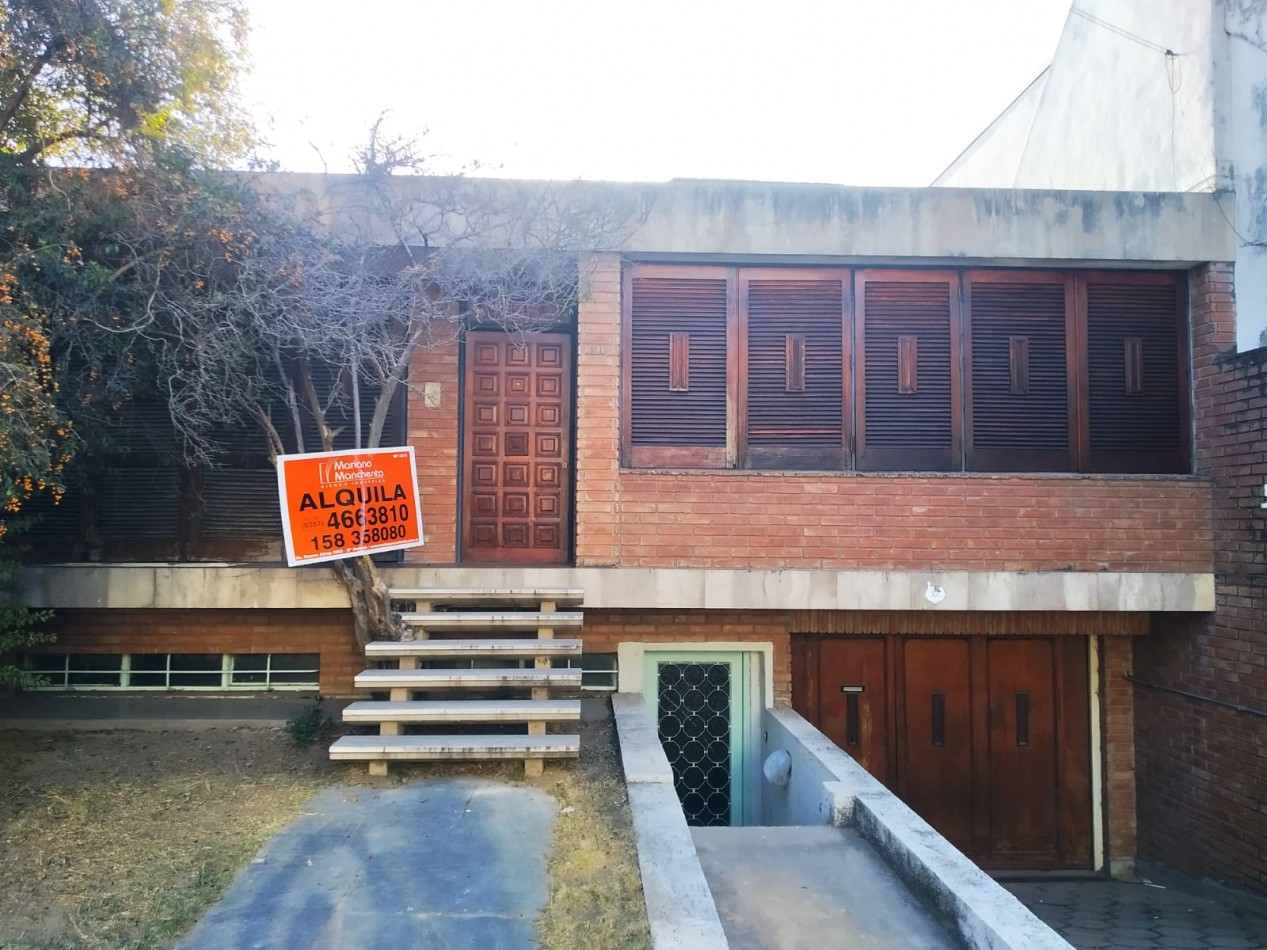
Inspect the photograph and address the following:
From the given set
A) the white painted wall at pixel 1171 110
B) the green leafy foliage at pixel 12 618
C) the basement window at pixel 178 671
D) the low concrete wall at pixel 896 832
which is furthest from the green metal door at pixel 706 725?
the white painted wall at pixel 1171 110

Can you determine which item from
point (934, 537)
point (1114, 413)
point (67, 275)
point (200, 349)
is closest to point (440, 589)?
point (200, 349)

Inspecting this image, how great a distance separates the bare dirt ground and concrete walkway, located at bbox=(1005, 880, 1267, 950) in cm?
369

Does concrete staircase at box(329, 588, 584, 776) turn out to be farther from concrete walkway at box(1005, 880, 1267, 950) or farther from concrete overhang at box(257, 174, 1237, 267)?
concrete walkway at box(1005, 880, 1267, 950)

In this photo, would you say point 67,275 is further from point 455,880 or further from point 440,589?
point 455,880

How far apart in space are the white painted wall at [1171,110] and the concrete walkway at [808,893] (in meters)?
5.09

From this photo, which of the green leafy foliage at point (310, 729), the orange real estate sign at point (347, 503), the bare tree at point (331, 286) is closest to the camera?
the bare tree at point (331, 286)

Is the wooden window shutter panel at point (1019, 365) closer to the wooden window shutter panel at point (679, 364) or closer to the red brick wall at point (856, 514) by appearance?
the red brick wall at point (856, 514)

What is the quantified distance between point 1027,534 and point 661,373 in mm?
3137

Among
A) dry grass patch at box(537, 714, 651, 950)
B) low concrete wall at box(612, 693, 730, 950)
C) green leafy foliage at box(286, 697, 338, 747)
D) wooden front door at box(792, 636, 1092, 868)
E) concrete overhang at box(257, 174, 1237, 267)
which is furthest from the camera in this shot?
wooden front door at box(792, 636, 1092, 868)

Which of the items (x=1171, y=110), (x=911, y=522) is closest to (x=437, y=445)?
(x=911, y=522)

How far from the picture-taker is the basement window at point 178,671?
6645mm

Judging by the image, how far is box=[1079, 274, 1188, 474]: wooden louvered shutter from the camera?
6445 millimetres

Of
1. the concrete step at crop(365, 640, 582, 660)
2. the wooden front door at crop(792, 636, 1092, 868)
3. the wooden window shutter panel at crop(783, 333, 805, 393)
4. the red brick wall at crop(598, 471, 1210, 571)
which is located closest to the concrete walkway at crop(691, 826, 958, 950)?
the concrete step at crop(365, 640, 582, 660)

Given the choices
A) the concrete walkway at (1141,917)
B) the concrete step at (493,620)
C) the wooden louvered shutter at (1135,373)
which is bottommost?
the concrete walkway at (1141,917)
